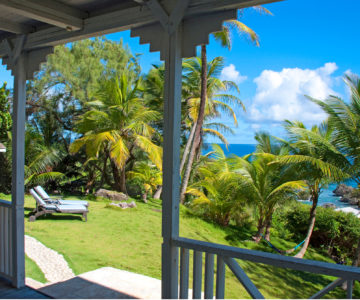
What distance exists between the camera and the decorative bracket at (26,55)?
3285mm

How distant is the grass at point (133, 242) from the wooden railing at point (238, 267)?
10.9 ft

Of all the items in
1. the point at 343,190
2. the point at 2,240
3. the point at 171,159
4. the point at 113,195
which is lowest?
the point at 343,190

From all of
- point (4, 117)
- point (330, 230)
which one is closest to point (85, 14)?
point (4, 117)

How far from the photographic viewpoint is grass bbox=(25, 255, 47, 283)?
453cm

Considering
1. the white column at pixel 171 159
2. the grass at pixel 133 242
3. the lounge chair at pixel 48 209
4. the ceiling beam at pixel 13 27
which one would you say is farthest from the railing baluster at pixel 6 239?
the lounge chair at pixel 48 209

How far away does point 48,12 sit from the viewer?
2568mm

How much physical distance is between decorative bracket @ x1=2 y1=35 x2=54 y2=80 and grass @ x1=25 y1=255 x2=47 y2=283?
2712 millimetres

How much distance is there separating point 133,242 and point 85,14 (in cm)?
555

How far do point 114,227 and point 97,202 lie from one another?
8.86ft

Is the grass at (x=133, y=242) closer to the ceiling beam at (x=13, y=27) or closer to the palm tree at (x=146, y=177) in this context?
the palm tree at (x=146, y=177)

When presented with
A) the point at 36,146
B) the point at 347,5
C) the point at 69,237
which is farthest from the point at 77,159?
the point at 347,5

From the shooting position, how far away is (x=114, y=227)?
8.06 meters

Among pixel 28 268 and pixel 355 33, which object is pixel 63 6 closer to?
pixel 28 268

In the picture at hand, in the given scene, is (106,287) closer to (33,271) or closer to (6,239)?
(6,239)
